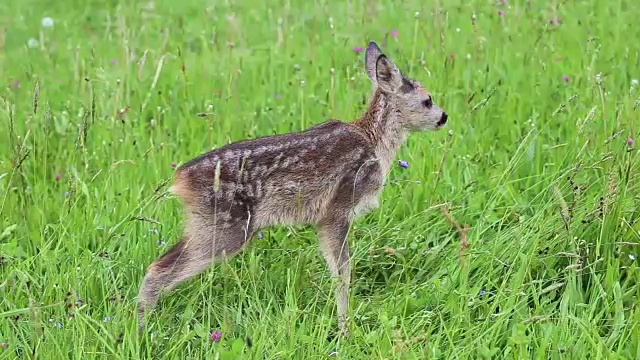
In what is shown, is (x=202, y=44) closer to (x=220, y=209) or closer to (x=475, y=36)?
(x=475, y=36)

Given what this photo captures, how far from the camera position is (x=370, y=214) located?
6.09 metres

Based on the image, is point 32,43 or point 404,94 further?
point 32,43

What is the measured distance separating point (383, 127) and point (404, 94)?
236mm

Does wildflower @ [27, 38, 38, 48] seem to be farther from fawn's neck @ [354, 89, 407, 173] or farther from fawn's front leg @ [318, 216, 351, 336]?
fawn's front leg @ [318, 216, 351, 336]

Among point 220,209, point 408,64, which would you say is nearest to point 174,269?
point 220,209

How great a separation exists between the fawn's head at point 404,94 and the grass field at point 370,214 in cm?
31

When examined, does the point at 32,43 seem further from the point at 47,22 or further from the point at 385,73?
the point at 385,73

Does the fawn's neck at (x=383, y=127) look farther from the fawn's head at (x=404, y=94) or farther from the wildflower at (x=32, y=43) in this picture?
the wildflower at (x=32, y=43)

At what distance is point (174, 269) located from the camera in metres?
5.04

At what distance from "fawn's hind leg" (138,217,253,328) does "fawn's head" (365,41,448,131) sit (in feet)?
4.35

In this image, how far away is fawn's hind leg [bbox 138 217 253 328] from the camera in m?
4.99

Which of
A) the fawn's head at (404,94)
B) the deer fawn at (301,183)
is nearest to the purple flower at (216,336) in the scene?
the deer fawn at (301,183)

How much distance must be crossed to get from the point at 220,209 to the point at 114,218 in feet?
3.50

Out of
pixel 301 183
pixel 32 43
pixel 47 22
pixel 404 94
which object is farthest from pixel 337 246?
pixel 47 22
